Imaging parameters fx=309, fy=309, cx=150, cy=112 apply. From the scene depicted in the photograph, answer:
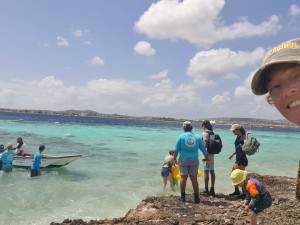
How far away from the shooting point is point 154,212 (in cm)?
751

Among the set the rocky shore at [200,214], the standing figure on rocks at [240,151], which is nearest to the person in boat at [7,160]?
the rocky shore at [200,214]

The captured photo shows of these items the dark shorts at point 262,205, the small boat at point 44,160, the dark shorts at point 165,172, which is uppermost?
the dark shorts at point 262,205

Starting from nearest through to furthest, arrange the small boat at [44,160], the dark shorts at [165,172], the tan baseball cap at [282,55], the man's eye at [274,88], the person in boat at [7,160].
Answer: the tan baseball cap at [282,55], the man's eye at [274,88], the dark shorts at [165,172], the person in boat at [7,160], the small boat at [44,160]

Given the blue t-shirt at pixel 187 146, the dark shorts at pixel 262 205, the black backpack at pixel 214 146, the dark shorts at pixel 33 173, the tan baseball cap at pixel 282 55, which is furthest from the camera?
the dark shorts at pixel 33 173

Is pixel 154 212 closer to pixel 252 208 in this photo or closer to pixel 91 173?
pixel 252 208

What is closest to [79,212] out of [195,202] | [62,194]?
[62,194]

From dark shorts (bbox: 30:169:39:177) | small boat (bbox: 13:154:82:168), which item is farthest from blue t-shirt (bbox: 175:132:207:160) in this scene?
small boat (bbox: 13:154:82:168)

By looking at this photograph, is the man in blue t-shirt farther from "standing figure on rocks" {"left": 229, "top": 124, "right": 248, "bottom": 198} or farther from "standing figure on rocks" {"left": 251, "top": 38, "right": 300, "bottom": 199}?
"standing figure on rocks" {"left": 251, "top": 38, "right": 300, "bottom": 199}

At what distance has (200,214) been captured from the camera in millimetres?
7332

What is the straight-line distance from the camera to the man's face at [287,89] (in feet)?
4.82

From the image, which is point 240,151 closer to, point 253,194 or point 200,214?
point 200,214

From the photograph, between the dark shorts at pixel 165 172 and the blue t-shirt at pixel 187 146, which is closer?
the blue t-shirt at pixel 187 146

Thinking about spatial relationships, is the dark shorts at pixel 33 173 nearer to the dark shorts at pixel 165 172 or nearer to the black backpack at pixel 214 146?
the dark shorts at pixel 165 172

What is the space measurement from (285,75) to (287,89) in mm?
72
